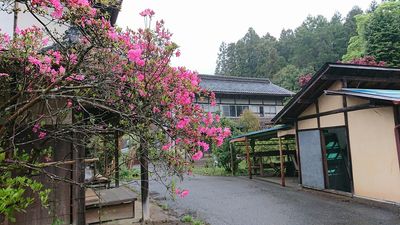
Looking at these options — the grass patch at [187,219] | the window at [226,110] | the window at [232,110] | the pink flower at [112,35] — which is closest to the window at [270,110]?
the window at [232,110]

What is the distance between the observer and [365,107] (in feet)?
24.5

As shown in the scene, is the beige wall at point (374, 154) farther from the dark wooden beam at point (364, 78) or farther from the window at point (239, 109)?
the window at point (239, 109)

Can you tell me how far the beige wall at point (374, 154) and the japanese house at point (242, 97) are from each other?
52.4ft

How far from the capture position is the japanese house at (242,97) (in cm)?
2466

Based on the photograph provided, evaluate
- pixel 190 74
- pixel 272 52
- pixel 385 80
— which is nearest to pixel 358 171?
pixel 385 80

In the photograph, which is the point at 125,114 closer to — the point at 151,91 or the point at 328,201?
the point at 151,91

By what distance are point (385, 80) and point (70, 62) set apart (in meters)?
8.77

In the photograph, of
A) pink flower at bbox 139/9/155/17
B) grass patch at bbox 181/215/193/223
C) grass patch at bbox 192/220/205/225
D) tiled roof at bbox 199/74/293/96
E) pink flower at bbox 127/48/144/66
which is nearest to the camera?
pink flower at bbox 127/48/144/66

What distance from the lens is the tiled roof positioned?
1005 inches

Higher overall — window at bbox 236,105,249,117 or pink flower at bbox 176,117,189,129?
window at bbox 236,105,249,117

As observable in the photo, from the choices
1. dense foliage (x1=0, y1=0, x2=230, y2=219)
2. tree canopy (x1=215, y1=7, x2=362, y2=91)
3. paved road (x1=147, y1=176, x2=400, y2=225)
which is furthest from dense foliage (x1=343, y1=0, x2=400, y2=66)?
dense foliage (x1=0, y1=0, x2=230, y2=219)

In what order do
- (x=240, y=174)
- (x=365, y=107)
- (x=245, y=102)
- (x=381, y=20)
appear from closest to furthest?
(x=365, y=107), (x=240, y=174), (x=381, y=20), (x=245, y=102)

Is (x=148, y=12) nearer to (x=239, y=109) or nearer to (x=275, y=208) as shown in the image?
(x=275, y=208)

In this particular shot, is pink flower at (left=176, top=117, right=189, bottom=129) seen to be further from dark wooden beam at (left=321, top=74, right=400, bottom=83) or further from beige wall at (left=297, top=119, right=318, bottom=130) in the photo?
beige wall at (left=297, top=119, right=318, bottom=130)
